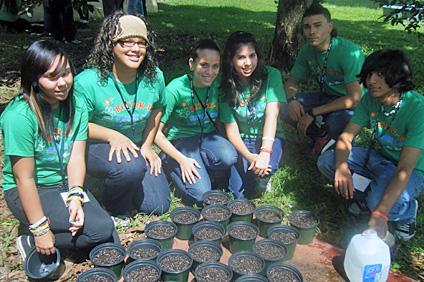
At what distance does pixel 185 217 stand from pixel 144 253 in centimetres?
51

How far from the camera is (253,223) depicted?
3283 millimetres

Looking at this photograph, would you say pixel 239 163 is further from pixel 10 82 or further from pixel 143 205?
pixel 10 82

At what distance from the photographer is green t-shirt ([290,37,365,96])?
3732 mm

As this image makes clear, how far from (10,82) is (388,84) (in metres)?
5.07

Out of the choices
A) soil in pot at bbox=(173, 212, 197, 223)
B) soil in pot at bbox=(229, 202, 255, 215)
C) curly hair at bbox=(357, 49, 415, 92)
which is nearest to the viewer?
curly hair at bbox=(357, 49, 415, 92)

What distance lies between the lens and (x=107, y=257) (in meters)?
2.61

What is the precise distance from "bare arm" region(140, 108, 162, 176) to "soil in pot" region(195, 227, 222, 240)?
0.69 metres

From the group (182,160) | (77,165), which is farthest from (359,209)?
(77,165)

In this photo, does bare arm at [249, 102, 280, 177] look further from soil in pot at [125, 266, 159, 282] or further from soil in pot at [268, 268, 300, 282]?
soil in pot at [125, 266, 159, 282]

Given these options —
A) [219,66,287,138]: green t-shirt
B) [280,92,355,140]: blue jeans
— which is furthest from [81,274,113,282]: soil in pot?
[280,92,355,140]: blue jeans

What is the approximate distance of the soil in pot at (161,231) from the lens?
2886mm

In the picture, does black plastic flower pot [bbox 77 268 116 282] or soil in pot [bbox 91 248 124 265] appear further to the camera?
soil in pot [bbox 91 248 124 265]

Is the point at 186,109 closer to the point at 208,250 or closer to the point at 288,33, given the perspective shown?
the point at 208,250

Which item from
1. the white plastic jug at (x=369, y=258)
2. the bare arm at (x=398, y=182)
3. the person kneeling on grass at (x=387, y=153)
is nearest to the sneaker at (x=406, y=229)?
the person kneeling on grass at (x=387, y=153)
